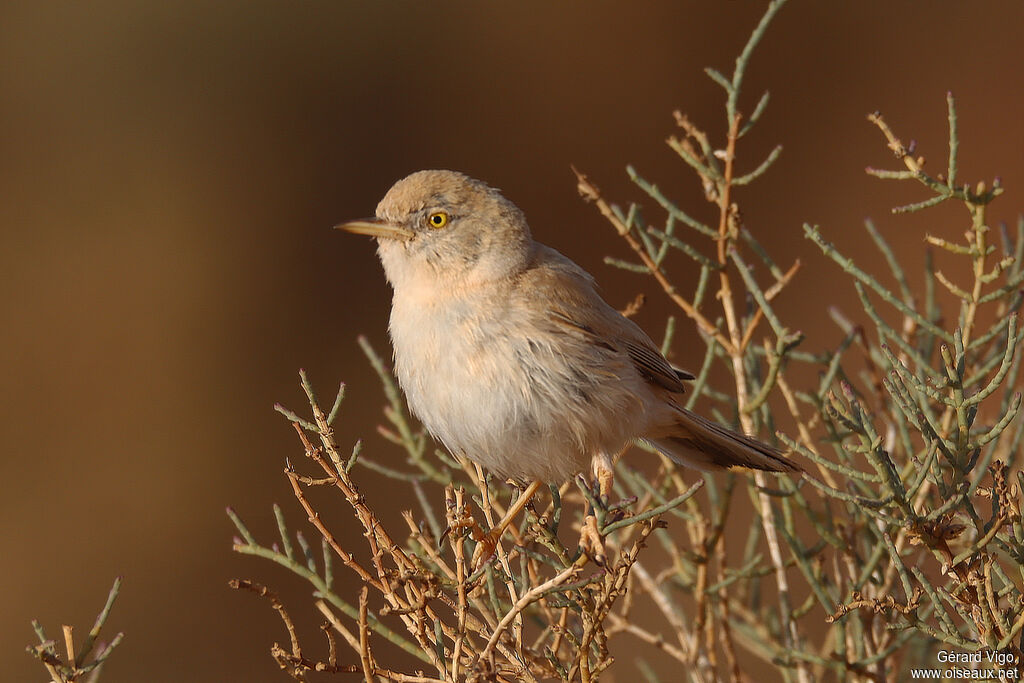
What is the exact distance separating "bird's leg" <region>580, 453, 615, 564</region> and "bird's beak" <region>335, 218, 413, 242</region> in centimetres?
104

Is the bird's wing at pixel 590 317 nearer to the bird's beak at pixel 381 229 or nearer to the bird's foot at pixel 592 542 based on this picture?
the bird's beak at pixel 381 229

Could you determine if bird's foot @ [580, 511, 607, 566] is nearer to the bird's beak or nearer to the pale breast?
the pale breast

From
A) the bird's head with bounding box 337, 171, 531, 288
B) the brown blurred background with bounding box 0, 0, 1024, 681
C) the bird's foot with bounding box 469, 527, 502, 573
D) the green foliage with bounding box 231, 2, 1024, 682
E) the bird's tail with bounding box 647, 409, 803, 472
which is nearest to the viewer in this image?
the green foliage with bounding box 231, 2, 1024, 682

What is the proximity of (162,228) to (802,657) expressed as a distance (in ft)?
22.5

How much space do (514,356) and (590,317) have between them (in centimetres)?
40

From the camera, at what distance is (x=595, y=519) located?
8.91ft

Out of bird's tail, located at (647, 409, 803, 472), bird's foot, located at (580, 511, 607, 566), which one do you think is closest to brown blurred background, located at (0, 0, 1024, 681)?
bird's tail, located at (647, 409, 803, 472)

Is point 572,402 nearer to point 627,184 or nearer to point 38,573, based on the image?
point 627,184

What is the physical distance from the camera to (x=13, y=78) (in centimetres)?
801

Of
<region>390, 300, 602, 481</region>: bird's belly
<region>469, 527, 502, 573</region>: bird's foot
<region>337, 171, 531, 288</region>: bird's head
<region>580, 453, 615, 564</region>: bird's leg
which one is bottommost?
<region>469, 527, 502, 573</region>: bird's foot

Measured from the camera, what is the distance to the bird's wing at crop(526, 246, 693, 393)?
3.44 metres

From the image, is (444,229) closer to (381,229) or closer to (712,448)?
(381,229)

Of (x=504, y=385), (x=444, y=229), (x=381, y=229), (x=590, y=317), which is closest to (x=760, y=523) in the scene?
(x=590, y=317)

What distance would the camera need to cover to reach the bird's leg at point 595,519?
247cm
